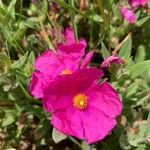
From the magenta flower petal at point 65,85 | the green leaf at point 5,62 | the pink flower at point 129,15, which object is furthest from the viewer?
the pink flower at point 129,15

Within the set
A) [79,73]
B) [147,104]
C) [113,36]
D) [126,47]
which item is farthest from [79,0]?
[79,73]

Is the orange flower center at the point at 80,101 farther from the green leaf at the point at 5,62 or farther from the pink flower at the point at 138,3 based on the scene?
the pink flower at the point at 138,3

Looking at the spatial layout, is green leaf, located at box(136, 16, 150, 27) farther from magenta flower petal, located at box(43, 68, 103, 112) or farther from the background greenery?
magenta flower petal, located at box(43, 68, 103, 112)

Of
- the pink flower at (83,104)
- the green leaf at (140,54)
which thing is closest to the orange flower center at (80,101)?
the pink flower at (83,104)

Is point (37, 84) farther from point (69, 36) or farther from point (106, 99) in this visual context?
point (69, 36)

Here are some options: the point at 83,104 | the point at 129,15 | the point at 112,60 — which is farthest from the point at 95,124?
the point at 129,15

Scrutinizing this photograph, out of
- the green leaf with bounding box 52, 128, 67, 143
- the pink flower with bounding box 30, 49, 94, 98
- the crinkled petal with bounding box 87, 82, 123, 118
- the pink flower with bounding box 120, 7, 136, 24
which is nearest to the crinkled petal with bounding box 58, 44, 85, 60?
the pink flower with bounding box 30, 49, 94, 98

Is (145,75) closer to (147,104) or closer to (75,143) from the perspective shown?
(147,104)
